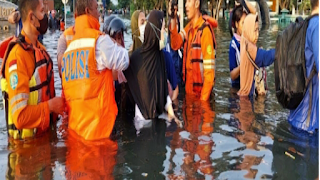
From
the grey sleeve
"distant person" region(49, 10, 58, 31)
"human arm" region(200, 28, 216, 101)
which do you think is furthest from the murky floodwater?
"distant person" region(49, 10, 58, 31)

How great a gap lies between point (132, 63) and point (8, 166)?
180cm

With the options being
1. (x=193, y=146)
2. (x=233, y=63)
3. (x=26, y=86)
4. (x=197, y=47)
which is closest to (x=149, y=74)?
(x=193, y=146)

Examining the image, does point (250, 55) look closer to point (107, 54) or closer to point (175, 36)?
point (175, 36)

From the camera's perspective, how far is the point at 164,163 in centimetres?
410

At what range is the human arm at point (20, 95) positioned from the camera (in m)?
3.97

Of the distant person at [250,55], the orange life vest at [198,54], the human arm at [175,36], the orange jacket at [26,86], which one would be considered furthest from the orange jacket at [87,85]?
the orange life vest at [198,54]

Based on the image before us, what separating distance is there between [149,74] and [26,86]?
1.44m


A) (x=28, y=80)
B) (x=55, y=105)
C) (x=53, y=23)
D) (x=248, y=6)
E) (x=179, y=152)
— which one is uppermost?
(x=248, y=6)

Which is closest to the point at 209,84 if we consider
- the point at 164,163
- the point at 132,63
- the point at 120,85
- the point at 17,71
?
the point at 120,85

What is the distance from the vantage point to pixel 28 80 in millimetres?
4066

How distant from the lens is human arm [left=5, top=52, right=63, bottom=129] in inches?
156

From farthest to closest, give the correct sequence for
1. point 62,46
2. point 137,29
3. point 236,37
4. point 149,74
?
1. point 236,37
2. point 137,29
3. point 62,46
4. point 149,74

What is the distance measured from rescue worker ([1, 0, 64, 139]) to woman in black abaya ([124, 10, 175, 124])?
0.95 m

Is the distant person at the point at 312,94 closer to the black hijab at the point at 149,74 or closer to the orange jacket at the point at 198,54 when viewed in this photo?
the black hijab at the point at 149,74
